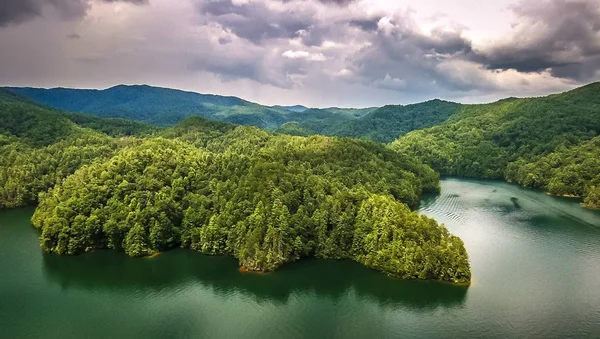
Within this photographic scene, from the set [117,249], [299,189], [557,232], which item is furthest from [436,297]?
[117,249]

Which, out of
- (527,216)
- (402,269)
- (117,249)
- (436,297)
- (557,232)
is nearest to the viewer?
(436,297)

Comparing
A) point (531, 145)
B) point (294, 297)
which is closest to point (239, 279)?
point (294, 297)

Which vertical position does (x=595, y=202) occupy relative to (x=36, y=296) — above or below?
above

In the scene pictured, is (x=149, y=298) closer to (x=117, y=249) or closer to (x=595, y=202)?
(x=117, y=249)

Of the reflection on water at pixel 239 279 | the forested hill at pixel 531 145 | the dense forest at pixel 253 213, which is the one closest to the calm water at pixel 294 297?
the reflection on water at pixel 239 279

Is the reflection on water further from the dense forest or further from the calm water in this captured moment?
the dense forest

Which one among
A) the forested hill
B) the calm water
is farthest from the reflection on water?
the forested hill

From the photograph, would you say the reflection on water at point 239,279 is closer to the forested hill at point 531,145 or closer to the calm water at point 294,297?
the calm water at point 294,297
